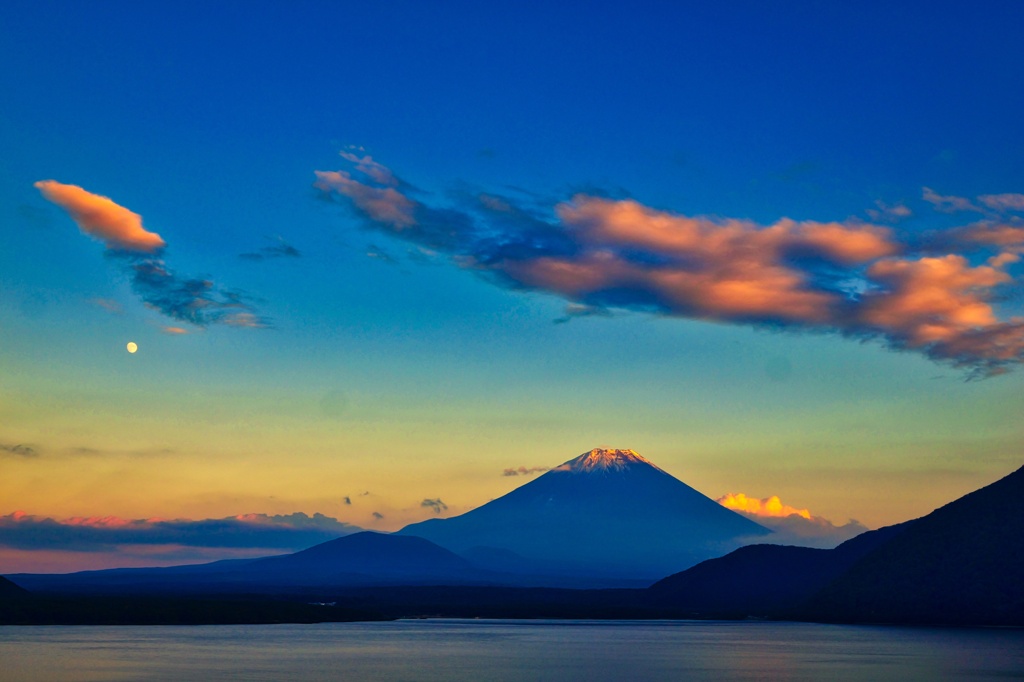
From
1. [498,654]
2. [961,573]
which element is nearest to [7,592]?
[498,654]

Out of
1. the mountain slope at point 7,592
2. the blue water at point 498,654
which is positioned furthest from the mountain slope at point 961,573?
the mountain slope at point 7,592

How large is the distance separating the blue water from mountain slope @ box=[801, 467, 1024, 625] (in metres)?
16.4

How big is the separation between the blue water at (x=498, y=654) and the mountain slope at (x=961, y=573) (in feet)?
53.7

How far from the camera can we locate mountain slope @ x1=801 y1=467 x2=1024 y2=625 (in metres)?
173

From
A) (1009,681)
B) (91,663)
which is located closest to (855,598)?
(1009,681)

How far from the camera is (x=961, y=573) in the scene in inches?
7067

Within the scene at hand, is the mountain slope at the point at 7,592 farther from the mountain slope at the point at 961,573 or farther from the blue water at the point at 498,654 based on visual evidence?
the mountain slope at the point at 961,573

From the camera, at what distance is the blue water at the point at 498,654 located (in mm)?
87688

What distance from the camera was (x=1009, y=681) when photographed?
83625 millimetres

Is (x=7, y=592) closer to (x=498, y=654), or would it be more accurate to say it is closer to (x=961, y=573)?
(x=498, y=654)

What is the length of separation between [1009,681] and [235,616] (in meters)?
145

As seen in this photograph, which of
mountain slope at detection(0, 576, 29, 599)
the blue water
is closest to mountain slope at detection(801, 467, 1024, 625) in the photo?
the blue water

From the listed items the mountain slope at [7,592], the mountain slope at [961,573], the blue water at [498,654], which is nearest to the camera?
the blue water at [498,654]

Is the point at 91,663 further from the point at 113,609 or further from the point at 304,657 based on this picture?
the point at 113,609
